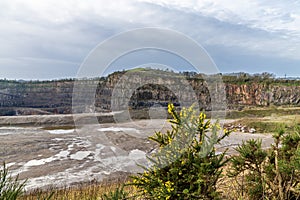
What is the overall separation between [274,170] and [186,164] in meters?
1.03

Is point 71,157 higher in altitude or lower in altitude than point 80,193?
lower

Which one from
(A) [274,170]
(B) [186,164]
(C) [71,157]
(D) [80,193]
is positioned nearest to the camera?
(A) [274,170]

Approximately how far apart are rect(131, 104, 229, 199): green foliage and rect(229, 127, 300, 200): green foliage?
41 cm

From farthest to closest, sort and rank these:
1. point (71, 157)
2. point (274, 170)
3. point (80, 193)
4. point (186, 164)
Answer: point (71, 157) → point (80, 193) → point (186, 164) → point (274, 170)

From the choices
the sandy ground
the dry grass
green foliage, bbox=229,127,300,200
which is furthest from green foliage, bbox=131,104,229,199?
the sandy ground

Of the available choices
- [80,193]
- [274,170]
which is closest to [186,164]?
[274,170]

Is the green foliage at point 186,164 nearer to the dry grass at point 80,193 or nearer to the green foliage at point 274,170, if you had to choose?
the green foliage at point 274,170

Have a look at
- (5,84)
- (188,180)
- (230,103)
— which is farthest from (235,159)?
(5,84)

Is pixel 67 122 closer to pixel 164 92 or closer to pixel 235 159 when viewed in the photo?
pixel 164 92

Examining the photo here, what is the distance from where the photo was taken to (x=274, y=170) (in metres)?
3.10

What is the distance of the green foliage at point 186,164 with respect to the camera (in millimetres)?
3105

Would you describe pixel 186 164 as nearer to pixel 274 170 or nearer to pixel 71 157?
pixel 274 170

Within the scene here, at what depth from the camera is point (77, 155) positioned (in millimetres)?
14992

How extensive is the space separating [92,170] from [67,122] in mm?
21860
